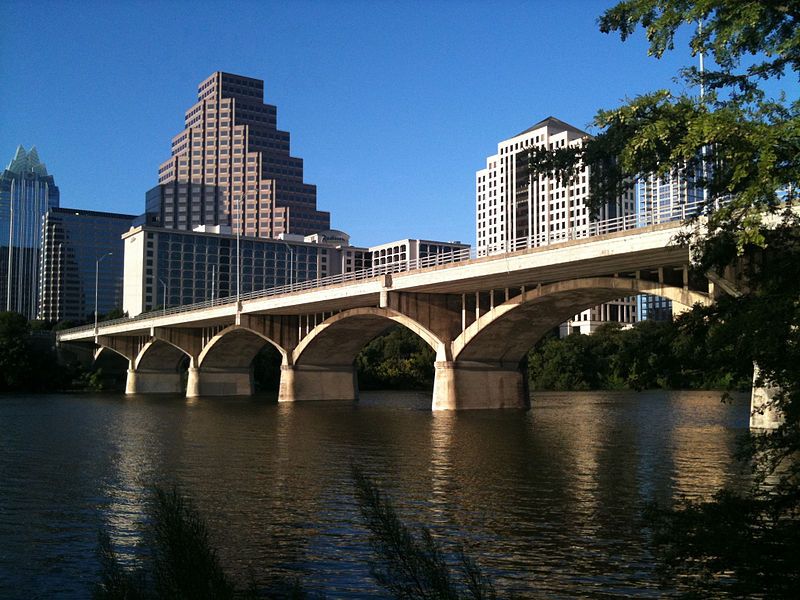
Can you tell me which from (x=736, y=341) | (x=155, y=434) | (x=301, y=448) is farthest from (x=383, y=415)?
(x=736, y=341)

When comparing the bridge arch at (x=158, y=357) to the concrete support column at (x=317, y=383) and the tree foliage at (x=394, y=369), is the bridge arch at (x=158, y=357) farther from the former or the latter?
the concrete support column at (x=317, y=383)

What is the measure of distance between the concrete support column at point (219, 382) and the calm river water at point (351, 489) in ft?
157

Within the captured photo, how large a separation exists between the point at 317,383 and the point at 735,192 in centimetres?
7398

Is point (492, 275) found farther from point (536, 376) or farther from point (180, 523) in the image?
point (536, 376)

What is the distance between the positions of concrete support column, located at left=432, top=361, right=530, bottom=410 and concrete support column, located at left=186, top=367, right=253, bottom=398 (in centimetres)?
4457

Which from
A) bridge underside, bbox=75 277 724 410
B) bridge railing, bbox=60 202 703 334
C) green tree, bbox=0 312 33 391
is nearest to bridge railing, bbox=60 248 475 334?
bridge railing, bbox=60 202 703 334

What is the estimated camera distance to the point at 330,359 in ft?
276

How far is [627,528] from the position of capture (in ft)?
57.1

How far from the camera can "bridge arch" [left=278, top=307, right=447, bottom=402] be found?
241 ft

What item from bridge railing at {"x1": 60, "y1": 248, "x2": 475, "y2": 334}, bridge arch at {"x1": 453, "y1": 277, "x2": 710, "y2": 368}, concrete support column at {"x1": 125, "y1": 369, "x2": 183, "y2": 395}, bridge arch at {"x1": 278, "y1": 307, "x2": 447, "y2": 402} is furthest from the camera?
concrete support column at {"x1": 125, "y1": 369, "x2": 183, "y2": 395}

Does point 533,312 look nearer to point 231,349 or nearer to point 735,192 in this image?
point 735,192

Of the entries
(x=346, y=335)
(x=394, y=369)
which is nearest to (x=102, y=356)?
(x=394, y=369)

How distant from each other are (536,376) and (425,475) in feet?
290

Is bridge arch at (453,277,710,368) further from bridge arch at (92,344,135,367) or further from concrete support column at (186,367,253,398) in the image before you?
bridge arch at (92,344,135,367)
